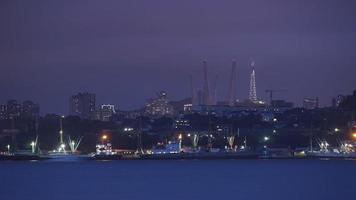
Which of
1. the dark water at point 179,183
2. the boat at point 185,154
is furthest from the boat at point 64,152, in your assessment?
the dark water at point 179,183

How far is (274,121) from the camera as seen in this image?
574 feet

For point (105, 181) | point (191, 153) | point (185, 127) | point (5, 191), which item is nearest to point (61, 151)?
point (191, 153)

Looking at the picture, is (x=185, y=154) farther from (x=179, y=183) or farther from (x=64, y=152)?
(x=179, y=183)

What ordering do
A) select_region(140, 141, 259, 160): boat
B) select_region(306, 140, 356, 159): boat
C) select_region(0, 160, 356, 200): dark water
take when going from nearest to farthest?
select_region(0, 160, 356, 200): dark water, select_region(306, 140, 356, 159): boat, select_region(140, 141, 259, 160): boat

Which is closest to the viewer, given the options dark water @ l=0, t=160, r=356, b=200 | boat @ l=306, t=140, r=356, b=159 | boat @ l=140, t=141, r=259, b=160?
dark water @ l=0, t=160, r=356, b=200

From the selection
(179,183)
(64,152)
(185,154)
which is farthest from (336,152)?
(179,183)

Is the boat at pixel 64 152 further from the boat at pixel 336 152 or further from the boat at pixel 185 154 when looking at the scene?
the boat at pixel 336 152

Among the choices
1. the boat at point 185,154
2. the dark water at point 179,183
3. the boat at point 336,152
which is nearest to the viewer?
the dark water at point 179,183

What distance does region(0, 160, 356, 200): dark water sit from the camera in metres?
63.4

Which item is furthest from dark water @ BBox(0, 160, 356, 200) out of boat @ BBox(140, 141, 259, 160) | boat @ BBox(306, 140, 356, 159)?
boat @ BBox(306, 140, 356, 159)

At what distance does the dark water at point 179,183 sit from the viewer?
63438 millimetres

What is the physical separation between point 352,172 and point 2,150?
64998 mm

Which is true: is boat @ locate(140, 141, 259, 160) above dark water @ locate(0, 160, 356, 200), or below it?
above

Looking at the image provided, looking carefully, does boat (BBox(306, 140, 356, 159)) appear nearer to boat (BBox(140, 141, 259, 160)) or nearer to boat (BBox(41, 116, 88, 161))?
boat (BBox(140, 141, 259, 160))
